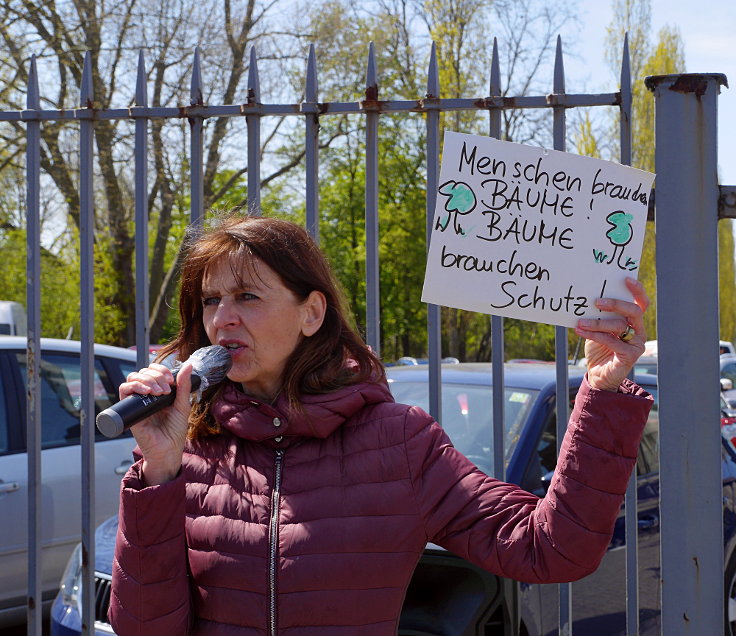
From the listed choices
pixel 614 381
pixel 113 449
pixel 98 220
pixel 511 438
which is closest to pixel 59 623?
pixel 113 449

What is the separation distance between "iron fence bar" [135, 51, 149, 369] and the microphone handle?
1174 millimetres

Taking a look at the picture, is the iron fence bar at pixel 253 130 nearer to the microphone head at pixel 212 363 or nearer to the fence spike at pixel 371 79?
the fence spike at pixel 371 79

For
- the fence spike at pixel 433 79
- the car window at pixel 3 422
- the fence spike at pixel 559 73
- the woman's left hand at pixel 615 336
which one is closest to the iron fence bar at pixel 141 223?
the fence spike at pixel 433 79

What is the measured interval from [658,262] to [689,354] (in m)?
0.19

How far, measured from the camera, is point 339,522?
1.82m

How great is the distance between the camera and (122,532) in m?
1.81

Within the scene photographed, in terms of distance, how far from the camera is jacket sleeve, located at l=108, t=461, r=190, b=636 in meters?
1.78

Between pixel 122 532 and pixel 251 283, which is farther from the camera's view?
pixel 251 283

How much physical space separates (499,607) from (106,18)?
1734 cm

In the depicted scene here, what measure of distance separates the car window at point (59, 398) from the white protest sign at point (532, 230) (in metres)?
3.78

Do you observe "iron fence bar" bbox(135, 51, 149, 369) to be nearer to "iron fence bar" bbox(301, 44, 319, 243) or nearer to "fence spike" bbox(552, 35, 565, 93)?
"iron fence bar" bbox(301, 44, 319, 243)

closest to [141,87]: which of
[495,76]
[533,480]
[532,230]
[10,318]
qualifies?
[495,76]

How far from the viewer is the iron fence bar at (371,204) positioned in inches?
109

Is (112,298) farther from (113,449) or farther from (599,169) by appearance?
(599,169)
